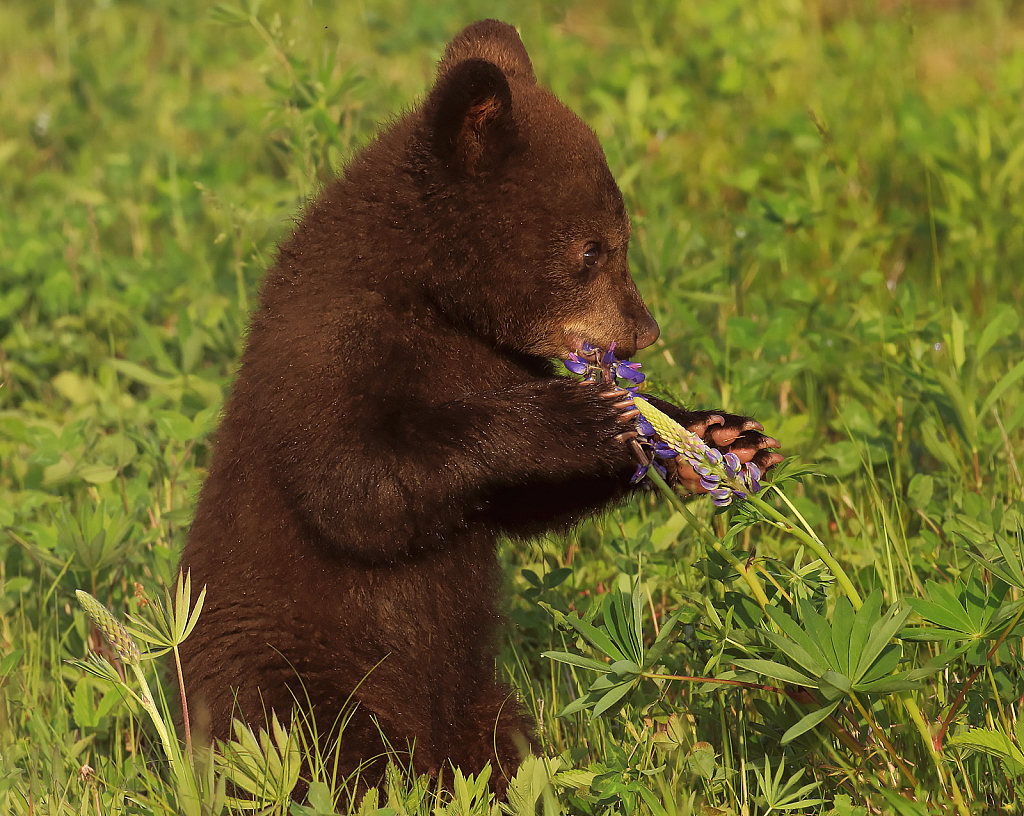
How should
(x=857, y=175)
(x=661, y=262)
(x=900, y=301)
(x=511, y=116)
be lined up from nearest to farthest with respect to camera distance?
1. (x=511, y=116)
2. (x=900, y=301)
3. (x=661, y=262)
4. (x=857, y=175)

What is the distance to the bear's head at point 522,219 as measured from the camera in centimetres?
358

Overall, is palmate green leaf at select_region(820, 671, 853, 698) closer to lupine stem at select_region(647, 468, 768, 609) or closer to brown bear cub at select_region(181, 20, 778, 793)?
lupine stem at select_region(647, 468, 768, 609)

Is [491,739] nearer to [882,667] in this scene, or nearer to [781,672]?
[781,672]

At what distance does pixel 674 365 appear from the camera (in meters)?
5.08

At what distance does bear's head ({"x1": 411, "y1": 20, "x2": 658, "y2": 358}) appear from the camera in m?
3.58

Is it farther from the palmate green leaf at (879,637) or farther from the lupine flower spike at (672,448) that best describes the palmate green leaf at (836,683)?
the lupine flower spike at (672,448)

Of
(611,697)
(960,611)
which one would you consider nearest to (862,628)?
(960,611)

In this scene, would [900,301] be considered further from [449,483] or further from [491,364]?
[449,483]

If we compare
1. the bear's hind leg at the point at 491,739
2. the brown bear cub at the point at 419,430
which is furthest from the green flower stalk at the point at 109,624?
the bear's hind leg at the point at 491,739

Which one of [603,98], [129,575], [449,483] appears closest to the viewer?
[449,483]

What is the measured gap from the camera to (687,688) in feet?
12.2

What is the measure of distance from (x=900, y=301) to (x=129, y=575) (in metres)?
3.11

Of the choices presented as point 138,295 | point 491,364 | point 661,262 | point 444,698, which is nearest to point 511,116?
point 491,364

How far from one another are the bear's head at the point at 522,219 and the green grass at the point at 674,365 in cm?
34
